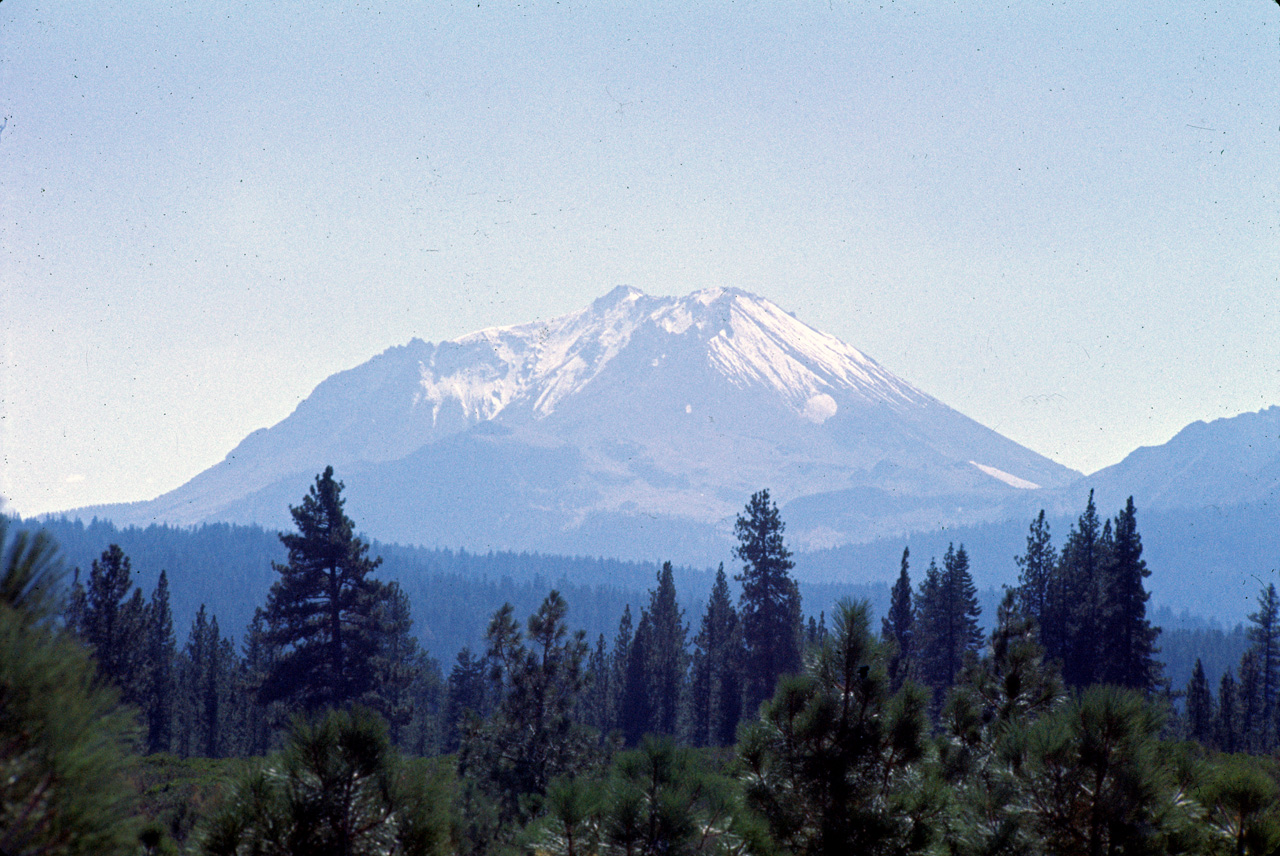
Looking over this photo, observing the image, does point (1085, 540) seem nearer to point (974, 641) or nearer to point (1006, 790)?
point (974, 641)

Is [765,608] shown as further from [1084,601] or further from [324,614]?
[324,614]

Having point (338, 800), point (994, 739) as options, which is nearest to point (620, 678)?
point (994, 739)

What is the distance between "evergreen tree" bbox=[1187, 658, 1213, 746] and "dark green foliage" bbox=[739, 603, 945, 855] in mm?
57467

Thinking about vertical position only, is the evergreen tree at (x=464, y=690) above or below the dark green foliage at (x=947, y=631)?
below

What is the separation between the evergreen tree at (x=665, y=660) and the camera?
6650cm

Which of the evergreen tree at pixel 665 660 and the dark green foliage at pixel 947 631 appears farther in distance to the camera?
the evergreen tree at pixel 665 660

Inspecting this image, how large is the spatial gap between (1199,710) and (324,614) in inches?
2042

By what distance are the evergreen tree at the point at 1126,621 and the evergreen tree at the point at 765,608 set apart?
47.5ft

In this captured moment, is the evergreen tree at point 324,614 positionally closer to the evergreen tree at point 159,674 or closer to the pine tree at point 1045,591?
the evergreen tree at point 159,674

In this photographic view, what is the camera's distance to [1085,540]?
55594mm

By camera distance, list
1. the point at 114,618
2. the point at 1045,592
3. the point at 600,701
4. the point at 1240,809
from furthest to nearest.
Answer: the point at 600,701
the point at 1045,592
the point at 114,618
the point at 1240,809

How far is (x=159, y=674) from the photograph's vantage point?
61.5 m

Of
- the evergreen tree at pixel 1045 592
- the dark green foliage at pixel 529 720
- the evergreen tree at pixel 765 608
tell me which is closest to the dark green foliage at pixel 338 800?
the dark green foliage at pixel 529 720

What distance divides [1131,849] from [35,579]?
6491mm
